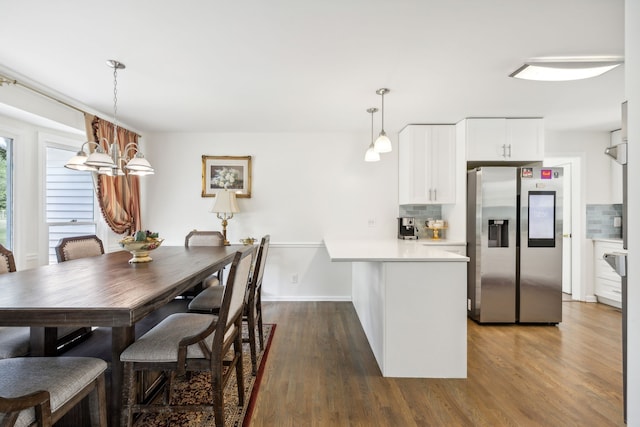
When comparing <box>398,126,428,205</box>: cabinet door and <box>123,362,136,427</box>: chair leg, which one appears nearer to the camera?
<box>123,362,136,427</box>: chair leg

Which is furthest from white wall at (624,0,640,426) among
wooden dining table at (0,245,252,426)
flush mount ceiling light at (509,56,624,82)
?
wooden dining table at (0,245,252,426)

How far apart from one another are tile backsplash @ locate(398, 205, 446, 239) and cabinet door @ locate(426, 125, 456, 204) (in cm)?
42

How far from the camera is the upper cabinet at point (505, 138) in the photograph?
345cm

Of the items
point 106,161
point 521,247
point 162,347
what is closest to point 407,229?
point 521,247

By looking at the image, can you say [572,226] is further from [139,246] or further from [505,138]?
[139,246]

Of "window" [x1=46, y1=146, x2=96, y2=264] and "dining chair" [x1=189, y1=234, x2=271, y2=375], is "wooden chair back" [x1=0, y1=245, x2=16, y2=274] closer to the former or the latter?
"dining chair" [x1=189, y1=234, x2=271, y2=375]

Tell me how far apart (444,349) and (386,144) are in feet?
5.62

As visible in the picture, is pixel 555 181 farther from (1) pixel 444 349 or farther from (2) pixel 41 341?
(2) pixel 41 341

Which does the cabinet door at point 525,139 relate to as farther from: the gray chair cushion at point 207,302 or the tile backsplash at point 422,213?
the gray chair cushion at point 207,302

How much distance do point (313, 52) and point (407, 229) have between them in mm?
2569

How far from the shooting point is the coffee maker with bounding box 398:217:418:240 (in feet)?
12.7

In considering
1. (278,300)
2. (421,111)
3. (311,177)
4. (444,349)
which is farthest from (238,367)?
(421,111)

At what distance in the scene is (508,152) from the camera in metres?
3.45

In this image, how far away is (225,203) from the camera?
379 centimetres
